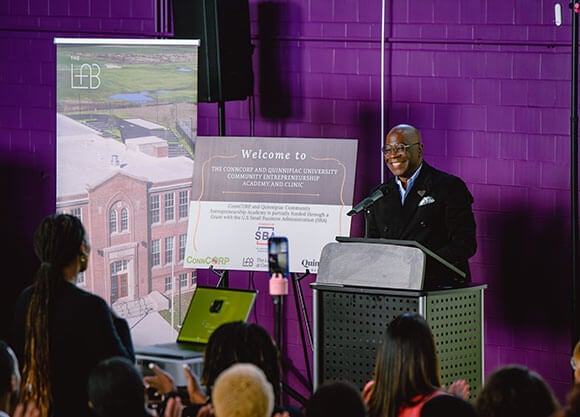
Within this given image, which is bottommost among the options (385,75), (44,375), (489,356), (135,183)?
(489,356)

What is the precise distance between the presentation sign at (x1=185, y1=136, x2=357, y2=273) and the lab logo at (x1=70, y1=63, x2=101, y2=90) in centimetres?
72

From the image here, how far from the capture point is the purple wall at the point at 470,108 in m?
6.67

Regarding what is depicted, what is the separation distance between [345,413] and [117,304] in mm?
3985

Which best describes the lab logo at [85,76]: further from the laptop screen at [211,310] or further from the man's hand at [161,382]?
the man's hand at [161,382]

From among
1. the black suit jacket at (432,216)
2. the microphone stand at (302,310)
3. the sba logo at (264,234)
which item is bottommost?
the microphone stand at (302,310)

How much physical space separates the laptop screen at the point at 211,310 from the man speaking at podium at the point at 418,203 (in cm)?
93

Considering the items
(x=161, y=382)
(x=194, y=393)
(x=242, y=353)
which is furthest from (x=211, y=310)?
(x=242, y=353)

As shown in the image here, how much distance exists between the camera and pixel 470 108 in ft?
22.7

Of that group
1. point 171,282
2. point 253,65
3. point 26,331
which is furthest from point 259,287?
point 26,331

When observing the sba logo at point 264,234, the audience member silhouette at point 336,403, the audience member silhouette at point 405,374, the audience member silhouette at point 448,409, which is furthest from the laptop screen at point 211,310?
the audience member silhouette at point 448,409

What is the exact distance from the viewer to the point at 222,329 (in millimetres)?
4012

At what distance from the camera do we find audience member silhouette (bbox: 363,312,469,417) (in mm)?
4008

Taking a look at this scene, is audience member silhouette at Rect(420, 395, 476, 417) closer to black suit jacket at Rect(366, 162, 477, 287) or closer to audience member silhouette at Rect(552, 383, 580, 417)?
audience member silhouette at Rect(552, 383, 580, 417)

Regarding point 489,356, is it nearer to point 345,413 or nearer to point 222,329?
point 222,329
